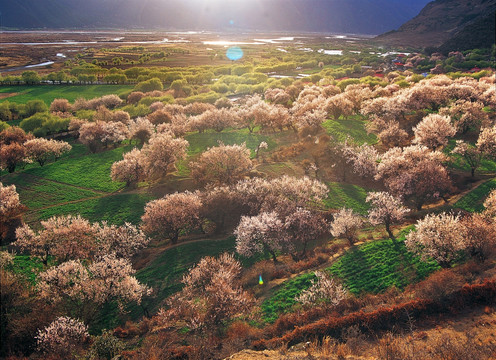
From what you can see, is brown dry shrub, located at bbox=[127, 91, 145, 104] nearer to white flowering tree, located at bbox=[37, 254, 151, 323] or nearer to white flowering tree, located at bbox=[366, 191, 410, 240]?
Answer: white flowering tree, located at bbox=[37, 254, 151, 323]

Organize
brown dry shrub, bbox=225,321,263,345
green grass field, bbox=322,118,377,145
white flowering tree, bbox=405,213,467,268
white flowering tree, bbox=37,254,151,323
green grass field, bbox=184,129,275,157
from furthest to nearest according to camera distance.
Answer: green grass field, bbox=184,129,275,157 → green grass field, bbox=322,118,377,145 → white flowering tree, bbox=37,254,151,323 → white flowering tree, bbox=405,213,467,268 → brown dry shrub, bbox=225,321,263,345

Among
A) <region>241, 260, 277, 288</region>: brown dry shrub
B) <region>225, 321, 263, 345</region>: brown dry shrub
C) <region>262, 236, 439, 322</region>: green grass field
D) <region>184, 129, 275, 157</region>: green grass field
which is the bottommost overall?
<region>241, 260, 277, 288</region>: brown dry shrub

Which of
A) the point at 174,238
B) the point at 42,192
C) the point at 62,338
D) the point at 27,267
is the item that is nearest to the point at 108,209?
the point at 27,267

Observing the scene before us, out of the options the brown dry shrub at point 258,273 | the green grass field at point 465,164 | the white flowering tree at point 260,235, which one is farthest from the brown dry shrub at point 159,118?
the green grass field at point 465,164

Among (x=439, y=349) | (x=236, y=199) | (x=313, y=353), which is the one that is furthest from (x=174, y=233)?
(x=439, y=349)

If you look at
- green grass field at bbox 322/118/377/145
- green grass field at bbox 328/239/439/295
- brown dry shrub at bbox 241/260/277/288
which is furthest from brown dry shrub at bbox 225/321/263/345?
green grass field at bbox 322/118/377/145

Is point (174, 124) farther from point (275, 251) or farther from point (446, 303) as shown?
point (446, 303)

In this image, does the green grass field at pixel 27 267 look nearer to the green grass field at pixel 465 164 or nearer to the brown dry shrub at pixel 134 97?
the green grass field at pixel 465 164
